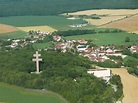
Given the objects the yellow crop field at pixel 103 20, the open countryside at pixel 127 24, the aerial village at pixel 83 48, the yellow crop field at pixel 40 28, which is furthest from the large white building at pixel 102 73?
the yellow crop field at pixel 103 20

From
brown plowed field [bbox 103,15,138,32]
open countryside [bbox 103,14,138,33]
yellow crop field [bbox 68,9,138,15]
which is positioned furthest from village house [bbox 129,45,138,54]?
yellow crop field [bbox 68,9,138,15]

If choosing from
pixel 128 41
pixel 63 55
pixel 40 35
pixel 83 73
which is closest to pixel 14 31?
pixel 40 35

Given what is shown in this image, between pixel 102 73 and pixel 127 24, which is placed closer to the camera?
pixel 102 73

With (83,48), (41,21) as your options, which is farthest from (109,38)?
(41,21)

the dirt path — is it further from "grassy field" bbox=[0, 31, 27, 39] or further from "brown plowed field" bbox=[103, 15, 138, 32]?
"grassy field" bbox=[0, 31, 27, 39]

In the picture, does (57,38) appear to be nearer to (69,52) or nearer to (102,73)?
(69,52)
